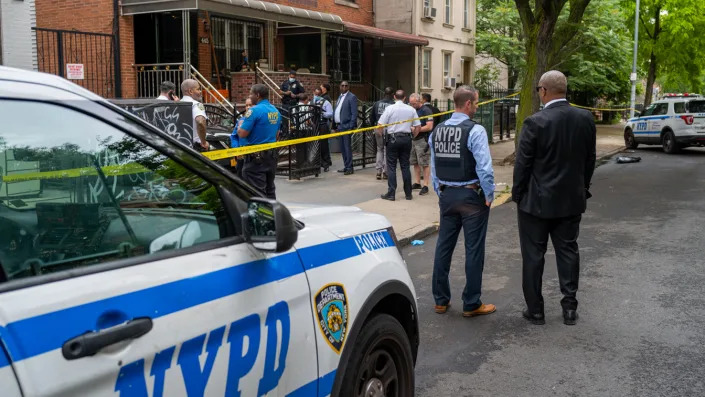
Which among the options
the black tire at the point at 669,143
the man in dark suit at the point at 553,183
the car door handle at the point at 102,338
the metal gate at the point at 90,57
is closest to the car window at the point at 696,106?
the black tire at the point at 669,143

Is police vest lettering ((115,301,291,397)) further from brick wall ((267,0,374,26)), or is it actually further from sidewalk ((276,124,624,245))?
brick wall ((267,0,374,26))

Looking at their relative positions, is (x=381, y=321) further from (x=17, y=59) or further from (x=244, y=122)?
(x=17, y=59)

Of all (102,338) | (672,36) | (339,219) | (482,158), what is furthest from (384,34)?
(102,338)

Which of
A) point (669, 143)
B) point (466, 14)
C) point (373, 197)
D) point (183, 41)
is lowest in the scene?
point (373, 197)

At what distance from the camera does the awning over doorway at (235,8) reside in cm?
1617

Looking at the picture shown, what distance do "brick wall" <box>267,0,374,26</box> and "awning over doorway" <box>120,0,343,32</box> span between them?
65.9 inches

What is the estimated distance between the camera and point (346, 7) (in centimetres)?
2511

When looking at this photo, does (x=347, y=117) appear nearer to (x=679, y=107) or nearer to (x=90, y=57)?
(x=90, y=57)

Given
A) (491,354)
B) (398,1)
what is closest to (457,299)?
(491,354)

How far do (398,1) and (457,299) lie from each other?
879 inches

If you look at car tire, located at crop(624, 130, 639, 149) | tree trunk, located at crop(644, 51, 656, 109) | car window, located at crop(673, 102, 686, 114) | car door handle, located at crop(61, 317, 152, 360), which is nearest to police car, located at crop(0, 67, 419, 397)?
car door handle, located at crop(61, 317, 152, 360)

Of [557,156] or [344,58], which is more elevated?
[344,58]

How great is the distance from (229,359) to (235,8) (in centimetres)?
1561

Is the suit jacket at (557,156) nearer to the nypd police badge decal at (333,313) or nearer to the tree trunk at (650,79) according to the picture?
the nypd police badge decal at (333,313)
